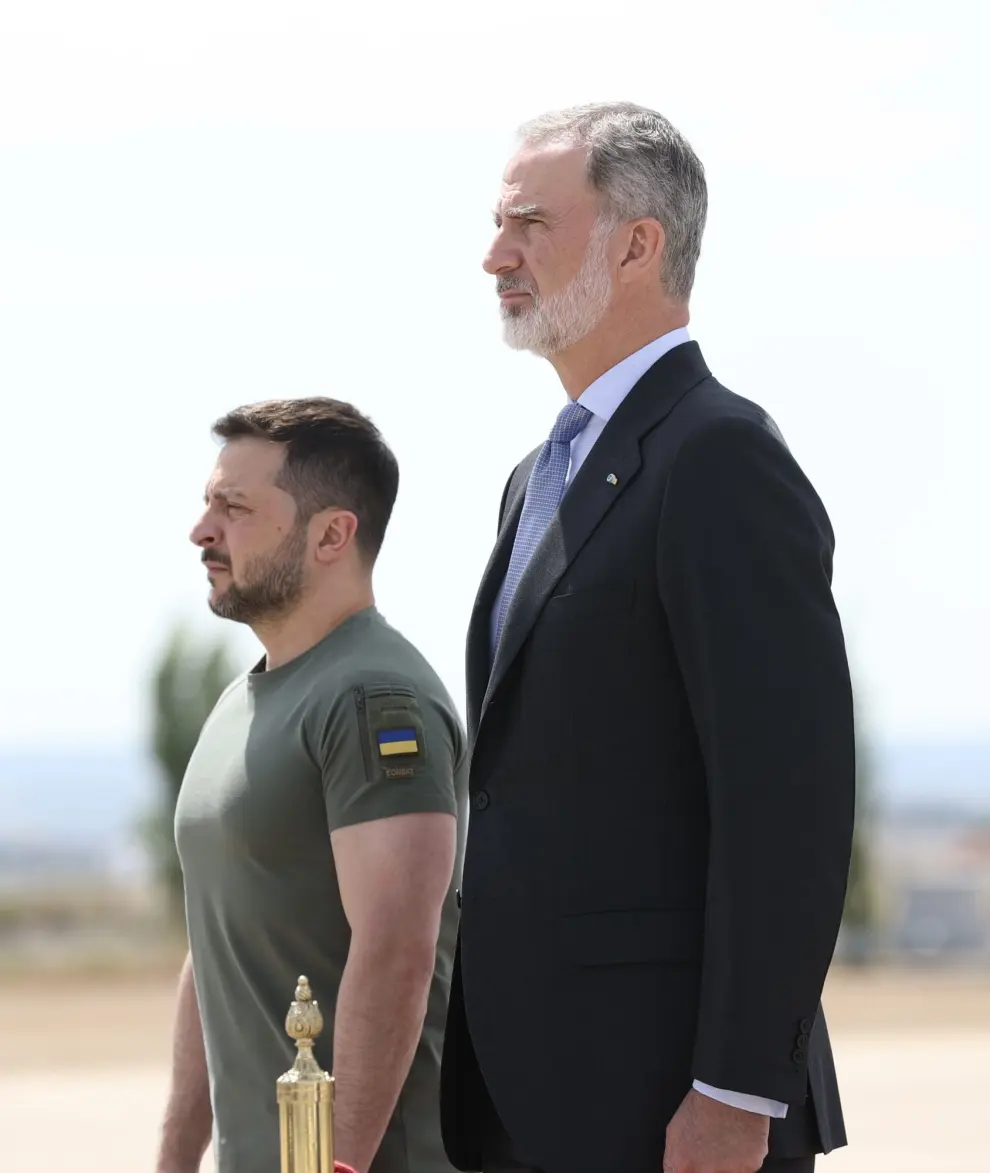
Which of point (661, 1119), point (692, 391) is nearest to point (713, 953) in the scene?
point (661, 1119)

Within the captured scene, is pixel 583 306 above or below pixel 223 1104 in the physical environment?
above

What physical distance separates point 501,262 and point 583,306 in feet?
0.54

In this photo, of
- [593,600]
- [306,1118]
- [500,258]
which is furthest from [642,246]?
[306,1118]

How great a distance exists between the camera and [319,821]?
11.8 ft

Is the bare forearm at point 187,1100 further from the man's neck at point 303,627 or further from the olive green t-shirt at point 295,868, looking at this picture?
the man's neck at point 303,627

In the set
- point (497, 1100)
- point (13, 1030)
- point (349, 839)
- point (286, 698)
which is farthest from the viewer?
point (13, 1030)

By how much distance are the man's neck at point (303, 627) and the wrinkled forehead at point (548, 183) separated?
38.4 inches

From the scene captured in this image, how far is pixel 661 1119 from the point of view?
280cm

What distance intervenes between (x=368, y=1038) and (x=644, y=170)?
151 centimetres

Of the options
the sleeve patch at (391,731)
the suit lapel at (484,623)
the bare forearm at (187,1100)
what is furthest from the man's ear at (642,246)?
the bare forearm at (187,1100)

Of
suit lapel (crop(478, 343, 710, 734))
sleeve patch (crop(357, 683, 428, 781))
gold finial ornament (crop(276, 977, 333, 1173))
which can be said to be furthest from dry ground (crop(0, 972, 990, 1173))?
suit lapel (crop(478, 343, 710, 734))

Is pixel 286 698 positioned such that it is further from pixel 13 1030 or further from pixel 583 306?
pixel 13 1030

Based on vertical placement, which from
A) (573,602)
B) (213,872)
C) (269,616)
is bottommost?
(213,872)

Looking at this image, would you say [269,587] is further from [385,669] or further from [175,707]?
[175,707]
